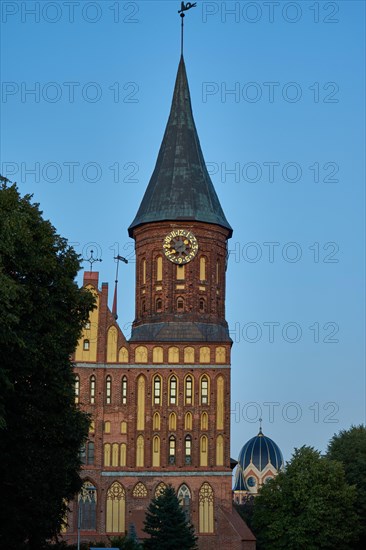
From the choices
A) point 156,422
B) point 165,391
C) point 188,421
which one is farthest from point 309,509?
point 165,391

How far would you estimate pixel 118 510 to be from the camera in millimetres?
71000

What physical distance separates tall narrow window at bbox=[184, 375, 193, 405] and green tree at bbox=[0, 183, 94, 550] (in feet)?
96.4

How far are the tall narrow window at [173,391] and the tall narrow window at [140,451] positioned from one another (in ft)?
10.4

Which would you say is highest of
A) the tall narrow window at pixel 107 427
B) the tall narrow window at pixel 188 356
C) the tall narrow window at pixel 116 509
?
the tall narrow window at pixel 188 356

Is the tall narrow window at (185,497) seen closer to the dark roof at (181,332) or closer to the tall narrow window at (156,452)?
the tall narrow window at (156,452)

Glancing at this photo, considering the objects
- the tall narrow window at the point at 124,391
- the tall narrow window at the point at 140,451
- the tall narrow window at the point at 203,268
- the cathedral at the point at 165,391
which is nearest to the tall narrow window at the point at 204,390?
the cathedral at the point at 165,391

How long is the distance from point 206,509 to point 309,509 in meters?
7.10

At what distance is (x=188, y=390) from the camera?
7338 cm

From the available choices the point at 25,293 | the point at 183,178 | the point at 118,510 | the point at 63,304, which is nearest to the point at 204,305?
Result: the point at 183,178

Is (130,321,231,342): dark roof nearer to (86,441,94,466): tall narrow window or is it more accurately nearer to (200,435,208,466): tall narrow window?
(200,435,208,466): tall narrow window

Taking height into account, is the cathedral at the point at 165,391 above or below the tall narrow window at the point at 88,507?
above

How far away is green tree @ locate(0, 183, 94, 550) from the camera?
129 feet

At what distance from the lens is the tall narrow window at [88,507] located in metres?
70.5

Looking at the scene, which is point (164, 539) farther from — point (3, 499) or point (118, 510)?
point (3, 499)
